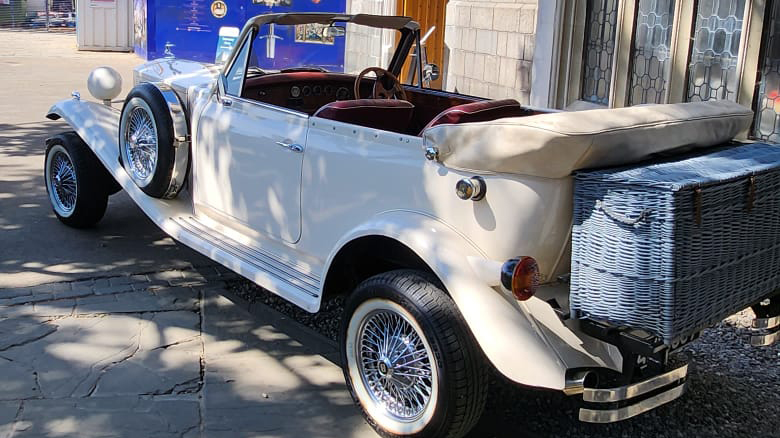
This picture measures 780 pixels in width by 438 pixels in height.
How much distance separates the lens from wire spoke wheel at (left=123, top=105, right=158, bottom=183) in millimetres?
5203

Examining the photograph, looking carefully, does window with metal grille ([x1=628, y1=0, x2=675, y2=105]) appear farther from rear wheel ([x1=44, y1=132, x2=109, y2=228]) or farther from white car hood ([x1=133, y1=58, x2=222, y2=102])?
rear wheel ([x1=44, y1=132, x2=109, y2=228])

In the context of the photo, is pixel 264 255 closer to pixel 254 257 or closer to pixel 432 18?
pixel 254 257

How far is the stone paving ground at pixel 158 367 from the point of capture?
3705 millimetres

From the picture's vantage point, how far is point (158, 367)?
13.8ft

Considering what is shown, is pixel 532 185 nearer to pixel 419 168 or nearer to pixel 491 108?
pixel 419 168

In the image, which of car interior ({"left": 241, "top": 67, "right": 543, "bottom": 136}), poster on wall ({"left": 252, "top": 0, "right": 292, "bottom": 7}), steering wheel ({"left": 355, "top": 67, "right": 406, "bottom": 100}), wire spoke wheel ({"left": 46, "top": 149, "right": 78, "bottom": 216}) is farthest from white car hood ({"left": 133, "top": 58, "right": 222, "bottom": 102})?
Result: poster on wall ({"left": 252, "top": 0, "right": 292, "bottom": 7})

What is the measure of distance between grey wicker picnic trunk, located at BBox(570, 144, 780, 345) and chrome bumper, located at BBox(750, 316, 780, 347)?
1.89ft

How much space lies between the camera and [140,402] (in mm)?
3852

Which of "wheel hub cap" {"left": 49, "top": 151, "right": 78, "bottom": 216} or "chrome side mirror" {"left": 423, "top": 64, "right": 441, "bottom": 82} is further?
"wheel hub cap" {"left": 49, "top": 151, "right": 78, "bottom": 216}

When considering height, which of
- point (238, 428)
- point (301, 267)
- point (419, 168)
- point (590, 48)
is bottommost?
point (238, 428)

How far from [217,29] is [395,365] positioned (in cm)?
1376

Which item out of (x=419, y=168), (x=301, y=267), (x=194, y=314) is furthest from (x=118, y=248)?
(x=419, y=168)

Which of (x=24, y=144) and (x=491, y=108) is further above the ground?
(x=491, y=108)

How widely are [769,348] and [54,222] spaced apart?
5011 millimetres
